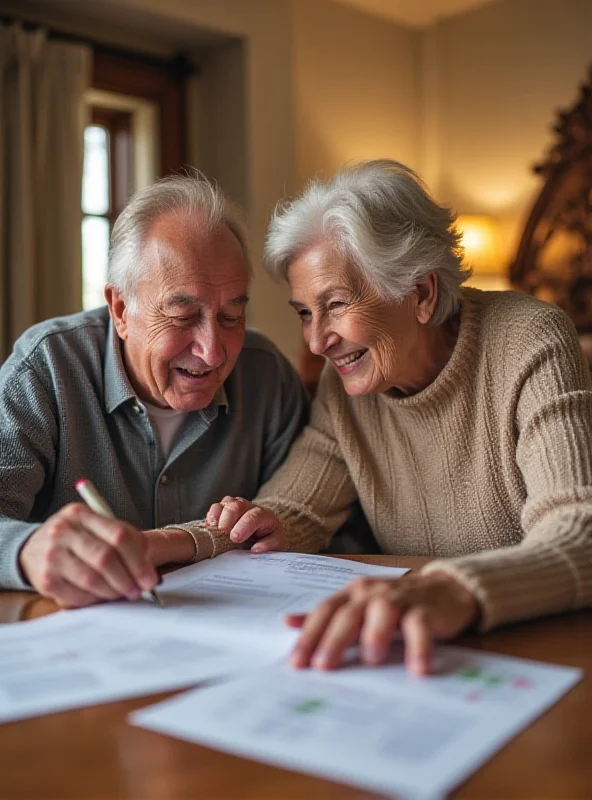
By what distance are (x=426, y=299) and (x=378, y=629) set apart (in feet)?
2.89

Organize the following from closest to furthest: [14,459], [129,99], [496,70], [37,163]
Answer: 1. [14,459]
2. [37,163]
3. [129,99]
4. [496,70]

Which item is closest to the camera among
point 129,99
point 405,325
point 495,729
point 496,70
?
point 495,729

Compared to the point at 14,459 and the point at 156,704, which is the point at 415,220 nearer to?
the point at 14,459

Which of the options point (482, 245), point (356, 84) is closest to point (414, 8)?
point (356, 84)

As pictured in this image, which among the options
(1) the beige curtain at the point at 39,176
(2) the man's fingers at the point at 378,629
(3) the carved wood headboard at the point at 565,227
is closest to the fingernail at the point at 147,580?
(2) the man's fingers at the point at 378,629

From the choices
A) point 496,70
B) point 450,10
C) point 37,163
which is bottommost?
point 37,163

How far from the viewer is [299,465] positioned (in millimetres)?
1664

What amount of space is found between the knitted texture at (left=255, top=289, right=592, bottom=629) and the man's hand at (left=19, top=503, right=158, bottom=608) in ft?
1.70

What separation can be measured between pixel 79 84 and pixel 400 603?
3.63 m

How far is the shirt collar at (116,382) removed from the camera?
1604 mm

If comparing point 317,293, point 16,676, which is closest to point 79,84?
point 317,293

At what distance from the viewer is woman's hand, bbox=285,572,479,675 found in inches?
31.8

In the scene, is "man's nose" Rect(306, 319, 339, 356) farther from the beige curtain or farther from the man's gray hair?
the beige curtain

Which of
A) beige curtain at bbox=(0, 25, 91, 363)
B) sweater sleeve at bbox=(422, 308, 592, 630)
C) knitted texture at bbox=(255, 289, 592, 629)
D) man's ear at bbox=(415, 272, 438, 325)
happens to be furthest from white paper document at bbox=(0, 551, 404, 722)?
beige curtain at bbox=(0, 25, 91, 363)
